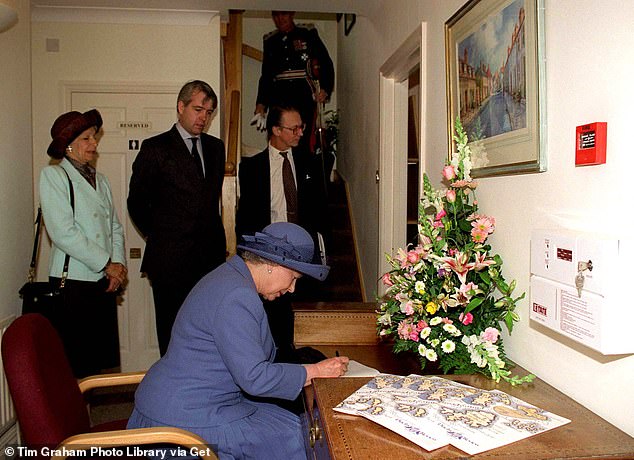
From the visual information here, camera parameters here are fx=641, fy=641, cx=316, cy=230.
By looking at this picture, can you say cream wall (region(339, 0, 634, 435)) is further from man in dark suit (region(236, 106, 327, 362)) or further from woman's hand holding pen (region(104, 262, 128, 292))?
woman's hand holding pen (region(104, 262, 128, 292))

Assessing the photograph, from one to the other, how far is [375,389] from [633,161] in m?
0.77

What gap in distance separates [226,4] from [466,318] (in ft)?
9.66

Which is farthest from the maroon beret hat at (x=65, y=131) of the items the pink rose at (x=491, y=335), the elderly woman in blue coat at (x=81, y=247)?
the pink rose at (x=491, y=335)

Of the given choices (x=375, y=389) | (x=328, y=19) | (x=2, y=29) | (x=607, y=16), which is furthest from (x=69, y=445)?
(x=328, y=19)

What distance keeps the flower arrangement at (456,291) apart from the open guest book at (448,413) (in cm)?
18

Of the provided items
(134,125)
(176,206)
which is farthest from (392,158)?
(134,125)

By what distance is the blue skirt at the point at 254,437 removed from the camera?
185 cm

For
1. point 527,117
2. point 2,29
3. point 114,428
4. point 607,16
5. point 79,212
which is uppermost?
point 2,29

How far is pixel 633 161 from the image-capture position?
48.1 inches

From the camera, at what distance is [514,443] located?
122cm

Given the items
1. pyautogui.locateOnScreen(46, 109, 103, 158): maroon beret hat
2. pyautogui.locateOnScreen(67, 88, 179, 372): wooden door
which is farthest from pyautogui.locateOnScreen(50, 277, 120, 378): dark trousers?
pyautogui.locateOnScreen(67, 88, 179, 372): wooden door

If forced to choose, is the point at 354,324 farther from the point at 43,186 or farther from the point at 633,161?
the point at 43,186

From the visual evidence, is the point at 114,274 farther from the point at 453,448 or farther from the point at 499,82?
the point at 453,448

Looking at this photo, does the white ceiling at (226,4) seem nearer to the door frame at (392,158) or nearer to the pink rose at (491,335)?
the door frame at (392,158)
